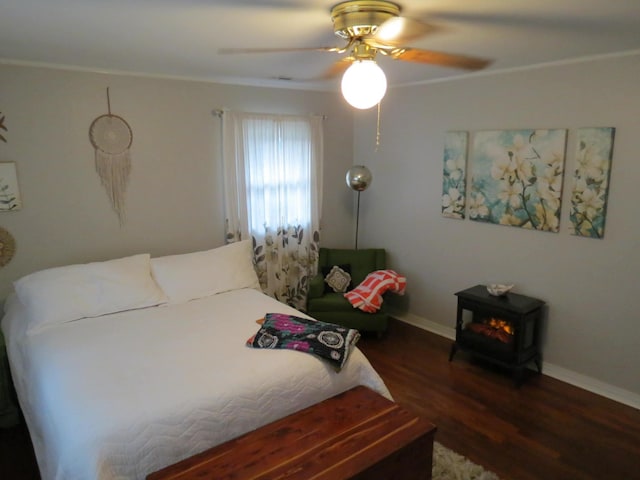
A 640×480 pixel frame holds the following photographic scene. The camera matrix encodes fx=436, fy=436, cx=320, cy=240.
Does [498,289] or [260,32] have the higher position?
[260,32]

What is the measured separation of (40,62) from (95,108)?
0.42 metres

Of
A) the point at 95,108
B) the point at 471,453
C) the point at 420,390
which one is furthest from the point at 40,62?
the point at 471,453

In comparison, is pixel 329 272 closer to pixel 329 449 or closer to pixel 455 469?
pixel 455 469

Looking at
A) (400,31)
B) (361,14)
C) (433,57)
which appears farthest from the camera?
(433,57)

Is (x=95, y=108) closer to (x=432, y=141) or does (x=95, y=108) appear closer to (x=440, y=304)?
(x=432, y=141)

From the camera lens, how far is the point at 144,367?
2.21m

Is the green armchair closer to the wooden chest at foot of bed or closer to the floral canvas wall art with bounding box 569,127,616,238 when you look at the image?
the wooden chest at foot of bed

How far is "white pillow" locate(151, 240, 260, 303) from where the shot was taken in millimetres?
3230

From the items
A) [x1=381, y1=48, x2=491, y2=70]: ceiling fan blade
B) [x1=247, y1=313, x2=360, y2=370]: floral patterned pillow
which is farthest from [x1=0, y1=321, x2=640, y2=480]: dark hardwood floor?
[x1=381, y1=48, x2=491, y2=70]: ceiling fan blade

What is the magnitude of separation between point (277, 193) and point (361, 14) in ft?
7.92

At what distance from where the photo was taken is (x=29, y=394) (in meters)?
2.24

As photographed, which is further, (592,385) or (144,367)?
(592,385)

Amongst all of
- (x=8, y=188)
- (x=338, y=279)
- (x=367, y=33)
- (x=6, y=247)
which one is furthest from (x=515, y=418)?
(x=8, y=188)

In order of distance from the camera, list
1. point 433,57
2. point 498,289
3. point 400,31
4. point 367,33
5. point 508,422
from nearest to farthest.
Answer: point 367,33, point 400,31, point 433,57, point 508,422, point 498,289
